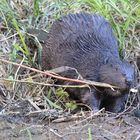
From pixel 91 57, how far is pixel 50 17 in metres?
0.95

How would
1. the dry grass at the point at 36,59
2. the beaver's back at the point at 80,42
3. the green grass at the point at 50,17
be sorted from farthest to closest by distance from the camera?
1. the green grass at the point at 50,17
2. the beaver's back at the point at 80,42
3. the dry grass at the point at 36,59

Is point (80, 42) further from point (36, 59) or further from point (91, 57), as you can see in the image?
point (36, 59)

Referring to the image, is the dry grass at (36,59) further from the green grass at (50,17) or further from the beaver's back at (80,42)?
the beaver's back at (80,42)

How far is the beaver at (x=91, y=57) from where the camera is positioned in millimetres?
3465

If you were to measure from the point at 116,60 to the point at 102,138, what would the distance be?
617 mm

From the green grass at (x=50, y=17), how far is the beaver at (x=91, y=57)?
25 cm

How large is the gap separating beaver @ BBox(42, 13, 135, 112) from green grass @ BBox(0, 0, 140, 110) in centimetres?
25

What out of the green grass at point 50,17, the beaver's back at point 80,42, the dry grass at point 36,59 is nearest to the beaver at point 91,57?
the beaver's back at point 80,42

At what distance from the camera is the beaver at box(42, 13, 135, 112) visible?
346 centimetres

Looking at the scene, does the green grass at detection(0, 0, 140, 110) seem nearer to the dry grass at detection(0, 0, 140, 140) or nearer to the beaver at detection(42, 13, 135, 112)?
the dry grass at detection(0, 0, 140, 140)

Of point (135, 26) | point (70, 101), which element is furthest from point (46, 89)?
point (135, 26)

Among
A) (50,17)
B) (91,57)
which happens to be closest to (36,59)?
(50,17)

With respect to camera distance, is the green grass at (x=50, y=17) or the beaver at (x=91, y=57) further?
the green grass at (x=50, y=17)

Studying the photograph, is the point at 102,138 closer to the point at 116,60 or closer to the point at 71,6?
the point at 116,60
